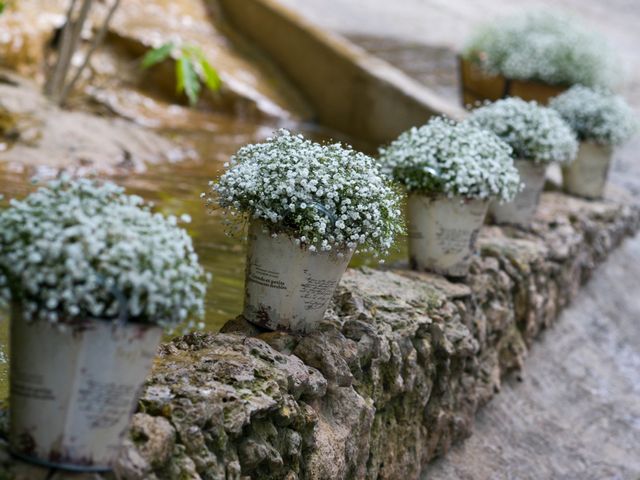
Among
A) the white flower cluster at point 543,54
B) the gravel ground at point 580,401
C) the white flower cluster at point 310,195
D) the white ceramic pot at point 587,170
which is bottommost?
the gravel ground at point 580,401

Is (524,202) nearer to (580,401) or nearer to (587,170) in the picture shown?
(580,401)

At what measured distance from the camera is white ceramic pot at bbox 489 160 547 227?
5.11 meters

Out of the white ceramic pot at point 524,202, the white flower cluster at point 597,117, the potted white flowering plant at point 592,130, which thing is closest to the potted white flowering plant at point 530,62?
the potted white flowering plant at point 592,130

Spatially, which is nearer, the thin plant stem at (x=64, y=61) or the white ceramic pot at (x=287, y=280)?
the white ceramic pot at (x=287, y=280)

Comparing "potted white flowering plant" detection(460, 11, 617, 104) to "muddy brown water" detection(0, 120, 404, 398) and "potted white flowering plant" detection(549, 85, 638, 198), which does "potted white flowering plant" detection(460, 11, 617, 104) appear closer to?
"potted white flowering plant" detection(549, 85, 638, 198)

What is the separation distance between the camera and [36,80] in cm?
852

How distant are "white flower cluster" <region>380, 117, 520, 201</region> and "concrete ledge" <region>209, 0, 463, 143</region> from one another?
3385 millimetres

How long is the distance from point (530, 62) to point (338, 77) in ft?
5.69

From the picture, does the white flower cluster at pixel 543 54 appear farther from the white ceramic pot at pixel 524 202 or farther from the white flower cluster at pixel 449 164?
the white flower cluster at pixel 449 164

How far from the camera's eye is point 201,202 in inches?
220

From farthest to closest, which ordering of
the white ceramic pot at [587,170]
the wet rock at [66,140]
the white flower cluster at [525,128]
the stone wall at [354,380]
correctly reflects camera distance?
the white ceramic pot at [587,170] → the wet rock at [66,140] → the white flower cluster at [525,128] → the stone wall at [354,380]

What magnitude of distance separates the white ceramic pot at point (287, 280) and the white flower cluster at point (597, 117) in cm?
370

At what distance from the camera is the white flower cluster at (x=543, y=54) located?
323 inches

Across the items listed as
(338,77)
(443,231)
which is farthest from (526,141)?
(338,77)
